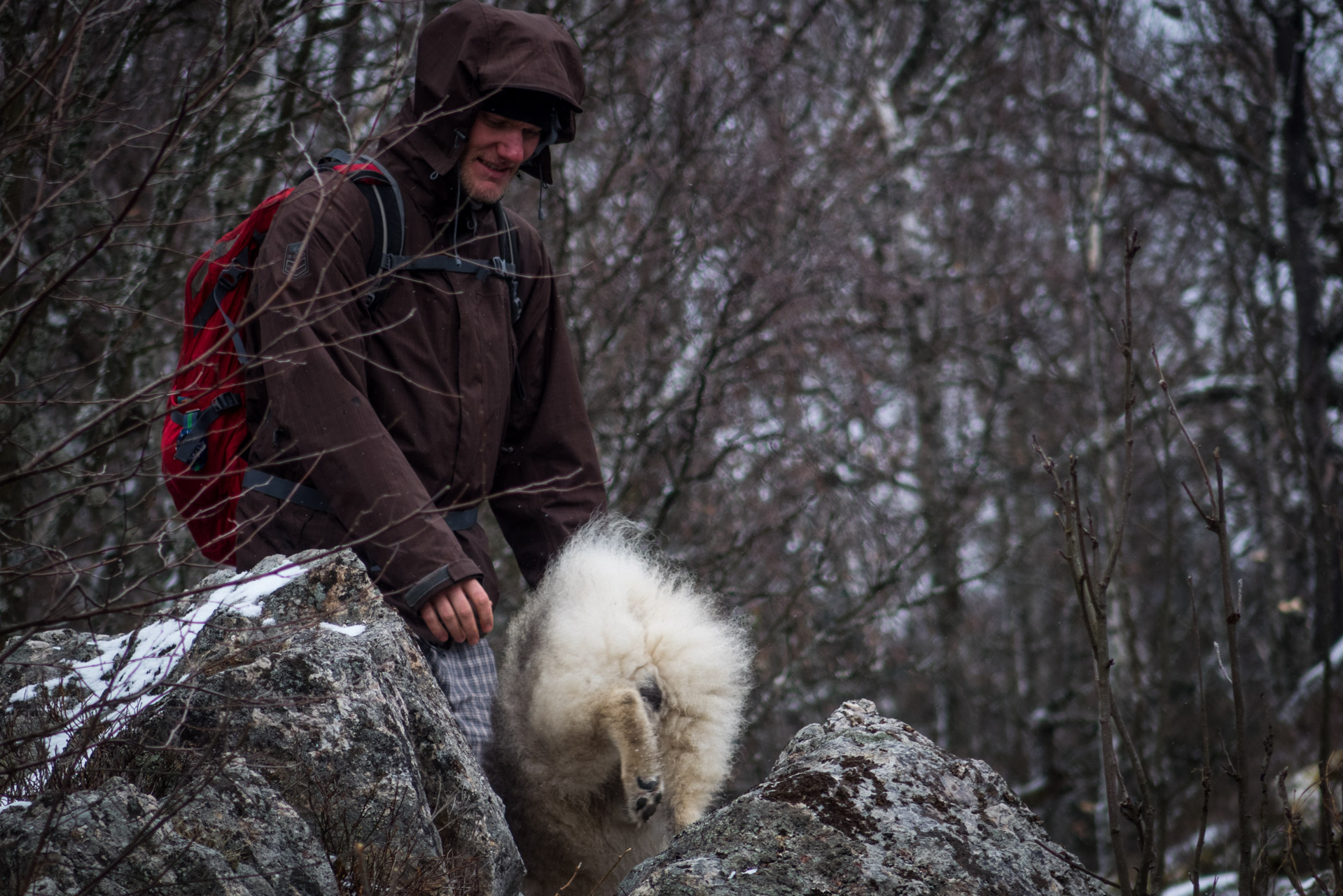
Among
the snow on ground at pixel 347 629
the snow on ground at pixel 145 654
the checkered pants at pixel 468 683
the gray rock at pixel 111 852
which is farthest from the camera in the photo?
the checkered pants at pixel 468 683

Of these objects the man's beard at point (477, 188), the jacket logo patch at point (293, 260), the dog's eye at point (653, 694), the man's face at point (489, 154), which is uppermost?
the man's face at point (489, 154)

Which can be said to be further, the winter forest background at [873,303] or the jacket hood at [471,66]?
the winter forest background at [873,303]

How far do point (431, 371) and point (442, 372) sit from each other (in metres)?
0.03

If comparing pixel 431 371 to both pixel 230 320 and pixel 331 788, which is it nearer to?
pixel 230 320

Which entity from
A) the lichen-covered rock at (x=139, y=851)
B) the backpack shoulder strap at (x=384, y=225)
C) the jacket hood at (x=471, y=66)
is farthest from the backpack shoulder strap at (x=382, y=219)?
the lichen-covered rock at (x=139, y=851)

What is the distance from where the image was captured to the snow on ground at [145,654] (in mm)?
2361

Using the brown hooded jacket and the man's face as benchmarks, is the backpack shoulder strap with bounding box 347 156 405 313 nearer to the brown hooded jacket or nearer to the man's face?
the brown hooded jacket

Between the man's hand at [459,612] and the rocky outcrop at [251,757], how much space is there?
0.27ft

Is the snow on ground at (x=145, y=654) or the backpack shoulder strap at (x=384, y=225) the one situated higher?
the backpack shoulder strap at (x=384, y=225)

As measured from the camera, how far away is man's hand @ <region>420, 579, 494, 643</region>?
2.87 meters

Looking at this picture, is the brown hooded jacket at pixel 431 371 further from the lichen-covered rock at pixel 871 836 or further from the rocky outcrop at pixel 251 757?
the lichen-covered rock at pixel 871 836

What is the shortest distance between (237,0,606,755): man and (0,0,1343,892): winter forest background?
276 mm

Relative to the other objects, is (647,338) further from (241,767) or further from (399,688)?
(241,767)

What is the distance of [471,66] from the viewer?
10.2 ft
